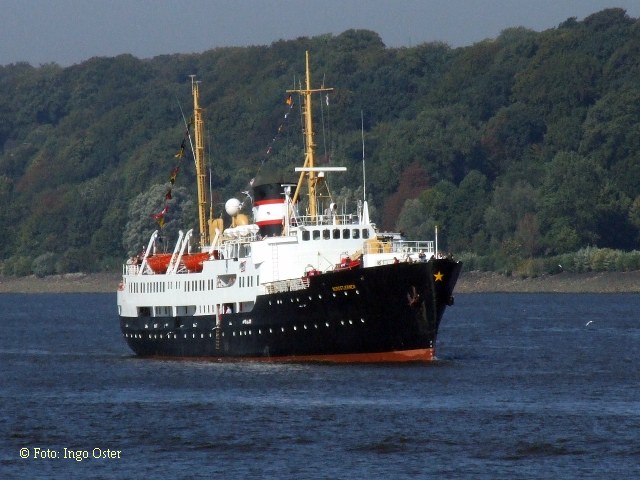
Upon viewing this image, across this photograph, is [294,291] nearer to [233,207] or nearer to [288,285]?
[288,285]

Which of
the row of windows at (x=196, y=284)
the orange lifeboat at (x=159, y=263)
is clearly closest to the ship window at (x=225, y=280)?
the row of windows at (x=196, y=284)

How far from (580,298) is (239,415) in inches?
4127

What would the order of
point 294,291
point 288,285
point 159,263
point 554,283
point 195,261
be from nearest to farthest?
point 294,291
point 288,285
point 195,261
point 159,263
point 554,283

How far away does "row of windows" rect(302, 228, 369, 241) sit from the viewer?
253 ft

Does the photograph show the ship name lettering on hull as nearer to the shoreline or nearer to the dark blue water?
the dark blue water

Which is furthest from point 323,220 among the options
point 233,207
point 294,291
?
point 233,207

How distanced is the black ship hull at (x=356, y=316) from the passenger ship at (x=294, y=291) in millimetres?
43

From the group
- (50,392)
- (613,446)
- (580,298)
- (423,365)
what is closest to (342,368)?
(423,365)

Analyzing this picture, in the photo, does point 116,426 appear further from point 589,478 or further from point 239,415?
point 589,478

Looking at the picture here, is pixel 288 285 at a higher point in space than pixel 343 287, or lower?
higher

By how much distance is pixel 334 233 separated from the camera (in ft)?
254

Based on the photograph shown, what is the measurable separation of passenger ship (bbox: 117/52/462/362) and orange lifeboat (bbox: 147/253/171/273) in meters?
0.07

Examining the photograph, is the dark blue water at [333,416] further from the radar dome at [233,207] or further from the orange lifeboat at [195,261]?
the radar dome at [233,207]

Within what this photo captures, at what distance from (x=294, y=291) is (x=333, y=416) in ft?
53.2
